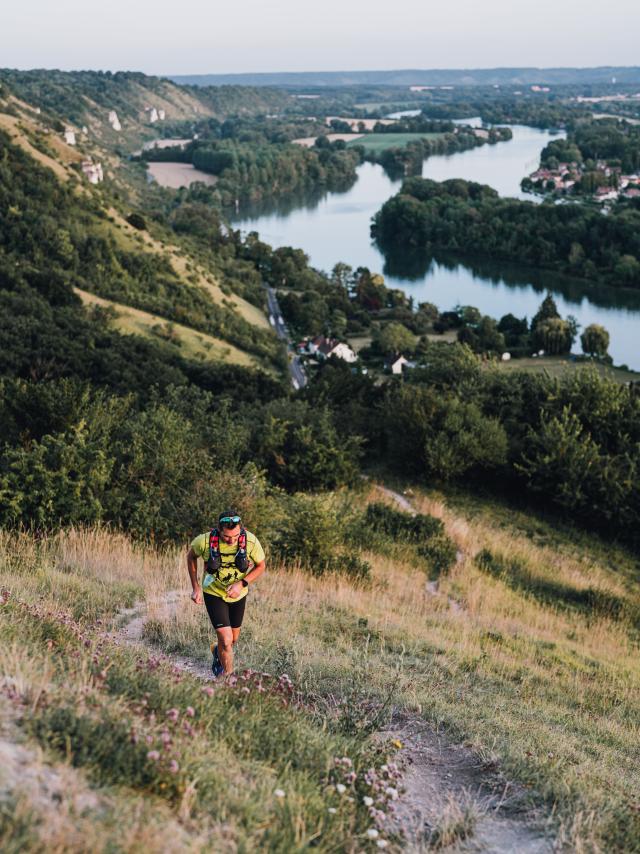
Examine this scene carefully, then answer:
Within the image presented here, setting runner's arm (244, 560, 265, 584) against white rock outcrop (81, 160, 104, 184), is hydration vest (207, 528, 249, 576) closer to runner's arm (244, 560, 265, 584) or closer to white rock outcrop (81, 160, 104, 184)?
runner's arm (244, 560, 265, 584)

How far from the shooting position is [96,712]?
9.98 feet

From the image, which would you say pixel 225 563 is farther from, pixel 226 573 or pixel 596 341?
pixel 596 341

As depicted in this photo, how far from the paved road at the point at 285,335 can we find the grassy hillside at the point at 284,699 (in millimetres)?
30725

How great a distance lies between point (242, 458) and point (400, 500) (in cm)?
294

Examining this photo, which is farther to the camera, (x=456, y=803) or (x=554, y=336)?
(x=554, y=336)

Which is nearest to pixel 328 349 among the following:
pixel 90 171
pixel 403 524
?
pixel 90 171

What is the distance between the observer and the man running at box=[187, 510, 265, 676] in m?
4.69

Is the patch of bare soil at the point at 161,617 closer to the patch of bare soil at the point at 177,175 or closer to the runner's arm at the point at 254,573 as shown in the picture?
the runner's arm at the point at 254,573

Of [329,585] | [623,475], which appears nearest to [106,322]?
[623,475]

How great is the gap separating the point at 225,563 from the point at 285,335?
47880 millimetres

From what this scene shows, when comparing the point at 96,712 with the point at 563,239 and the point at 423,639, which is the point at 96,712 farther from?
the point at 563,239

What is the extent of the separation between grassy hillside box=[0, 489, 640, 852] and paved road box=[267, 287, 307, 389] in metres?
30.7

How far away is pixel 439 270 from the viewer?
71438mm

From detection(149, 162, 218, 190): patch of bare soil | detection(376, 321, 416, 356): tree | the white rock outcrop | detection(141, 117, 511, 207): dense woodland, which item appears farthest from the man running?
detection(149, 162, 218, 190): patch of bare soil
